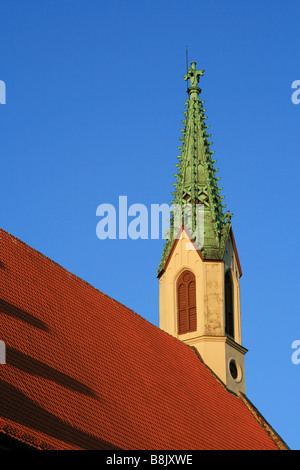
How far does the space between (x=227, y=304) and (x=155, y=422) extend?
34.3ft

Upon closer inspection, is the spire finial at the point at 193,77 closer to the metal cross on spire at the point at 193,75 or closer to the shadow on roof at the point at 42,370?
the metal cross on spire at the point at 193,75

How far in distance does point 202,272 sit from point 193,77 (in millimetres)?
8139

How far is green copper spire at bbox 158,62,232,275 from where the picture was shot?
3350 cm

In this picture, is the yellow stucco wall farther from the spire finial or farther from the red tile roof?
the spire finial

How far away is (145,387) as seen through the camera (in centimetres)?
2450

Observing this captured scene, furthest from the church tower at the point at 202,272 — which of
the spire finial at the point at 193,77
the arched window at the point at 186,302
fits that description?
the spire finial at the point at 193,77

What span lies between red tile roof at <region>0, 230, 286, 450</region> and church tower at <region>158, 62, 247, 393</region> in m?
2.40

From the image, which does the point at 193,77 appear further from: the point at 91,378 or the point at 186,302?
the point at 91,378

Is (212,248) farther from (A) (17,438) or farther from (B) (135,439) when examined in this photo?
(A) (17,438)

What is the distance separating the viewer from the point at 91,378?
22172mm

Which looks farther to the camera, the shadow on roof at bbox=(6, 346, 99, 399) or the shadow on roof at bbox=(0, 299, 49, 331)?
the shadow on roof at bbox=(0, 299, 49, 331)

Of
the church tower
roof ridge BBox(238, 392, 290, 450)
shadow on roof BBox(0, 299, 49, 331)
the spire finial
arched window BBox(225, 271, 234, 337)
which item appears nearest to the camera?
shadow on roof BBox(0, 299, 49, 331)

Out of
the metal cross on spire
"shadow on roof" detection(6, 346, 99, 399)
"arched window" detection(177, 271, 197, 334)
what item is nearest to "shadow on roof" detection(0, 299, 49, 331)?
"shadow on roof" detection(6, 346, 99, 399)
